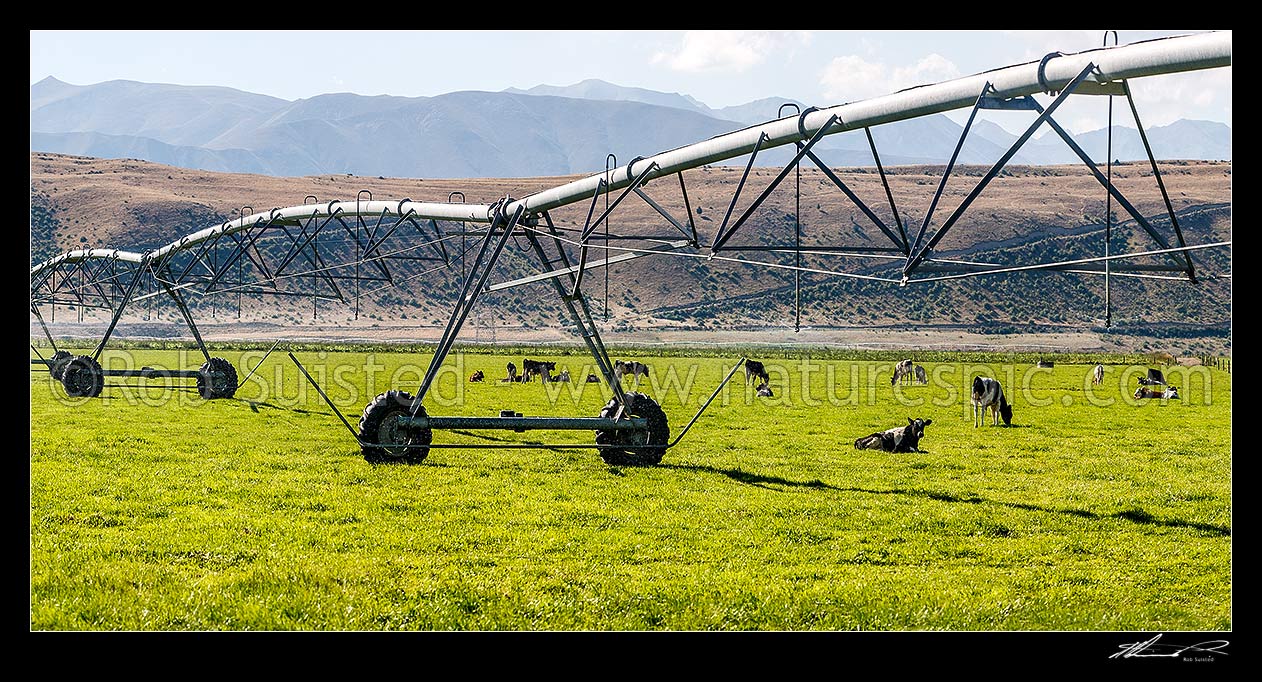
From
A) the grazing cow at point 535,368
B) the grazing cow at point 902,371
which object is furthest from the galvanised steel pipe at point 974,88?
the grazing cow at point 902,371

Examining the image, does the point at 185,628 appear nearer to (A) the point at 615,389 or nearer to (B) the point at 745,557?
(B) the point at 745,557

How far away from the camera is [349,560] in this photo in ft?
34.7

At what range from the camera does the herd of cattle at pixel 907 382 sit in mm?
18609

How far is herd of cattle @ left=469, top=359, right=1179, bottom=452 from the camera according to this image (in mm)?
18609

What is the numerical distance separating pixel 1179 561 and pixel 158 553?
31.0 ft

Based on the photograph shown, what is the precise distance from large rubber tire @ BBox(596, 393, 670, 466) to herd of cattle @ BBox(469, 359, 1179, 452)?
1.93 ft

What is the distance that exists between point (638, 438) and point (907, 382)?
75.2 ft

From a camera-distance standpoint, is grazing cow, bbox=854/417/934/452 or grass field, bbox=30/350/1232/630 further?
grazing cow, bbox=854/417/934/452

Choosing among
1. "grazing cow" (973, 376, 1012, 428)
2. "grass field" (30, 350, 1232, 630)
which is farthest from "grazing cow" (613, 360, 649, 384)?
"grazing cow" (973, 376, 1012, 428)

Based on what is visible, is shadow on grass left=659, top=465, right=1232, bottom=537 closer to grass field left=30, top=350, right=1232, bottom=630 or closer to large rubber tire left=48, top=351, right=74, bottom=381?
grass field left=30, top=350, right=1232, bottom=630

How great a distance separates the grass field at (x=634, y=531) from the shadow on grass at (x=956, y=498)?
65 millimetres

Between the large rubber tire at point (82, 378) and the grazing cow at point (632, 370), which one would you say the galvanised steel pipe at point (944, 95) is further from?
the grazing cow at point (632, 370)

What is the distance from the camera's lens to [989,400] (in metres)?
23.2

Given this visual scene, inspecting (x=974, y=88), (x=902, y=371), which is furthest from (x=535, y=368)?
(x=974, y=88)
